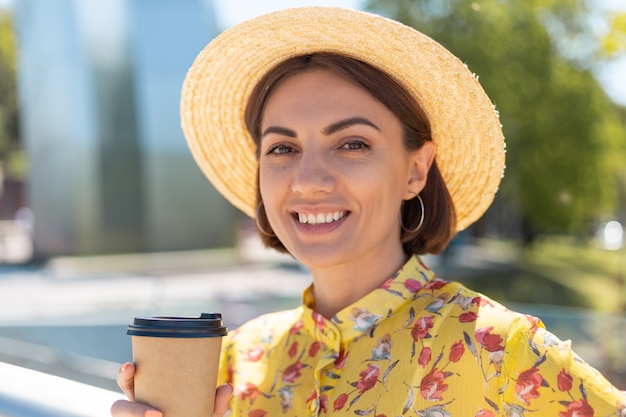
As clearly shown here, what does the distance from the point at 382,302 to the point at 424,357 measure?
0.62ft

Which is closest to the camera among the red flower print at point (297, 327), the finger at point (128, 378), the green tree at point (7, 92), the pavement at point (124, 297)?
the finger at point (128, 378)

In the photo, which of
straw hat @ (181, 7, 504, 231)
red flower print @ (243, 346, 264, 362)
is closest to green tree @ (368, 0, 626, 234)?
straw hat @ (181, 7, 504, 231)

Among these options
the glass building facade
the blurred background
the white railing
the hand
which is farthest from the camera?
the glass building facade

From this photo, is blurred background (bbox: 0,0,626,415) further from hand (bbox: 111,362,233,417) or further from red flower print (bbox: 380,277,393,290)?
hand (bbox: 111,362,233,417)

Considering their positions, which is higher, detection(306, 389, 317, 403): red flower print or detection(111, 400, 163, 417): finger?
detection(111, 400, 163, 417): finger

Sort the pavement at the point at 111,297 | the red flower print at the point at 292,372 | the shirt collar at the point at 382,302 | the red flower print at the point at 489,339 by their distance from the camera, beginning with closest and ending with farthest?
the red flower print at the point at 489,339 → the shirt collar at the point at 382,302 → the red flower print at the point at 292,372 → the pavement at the point at 111,297

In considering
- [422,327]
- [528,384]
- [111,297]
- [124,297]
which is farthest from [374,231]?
[111,297]

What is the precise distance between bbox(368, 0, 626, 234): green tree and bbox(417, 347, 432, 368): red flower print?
1008 centimetres

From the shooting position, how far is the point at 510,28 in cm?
1216

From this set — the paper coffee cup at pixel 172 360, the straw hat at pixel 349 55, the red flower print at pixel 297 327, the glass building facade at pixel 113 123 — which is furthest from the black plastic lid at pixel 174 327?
the glass building facade at pixel 113 123

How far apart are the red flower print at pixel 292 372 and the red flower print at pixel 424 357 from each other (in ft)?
1.13

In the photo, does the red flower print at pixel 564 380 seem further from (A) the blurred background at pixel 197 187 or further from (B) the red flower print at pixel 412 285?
(A) the blurred background at pixel 197 187

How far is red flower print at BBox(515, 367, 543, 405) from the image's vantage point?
1.36 metres

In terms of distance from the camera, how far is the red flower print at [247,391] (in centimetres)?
178
